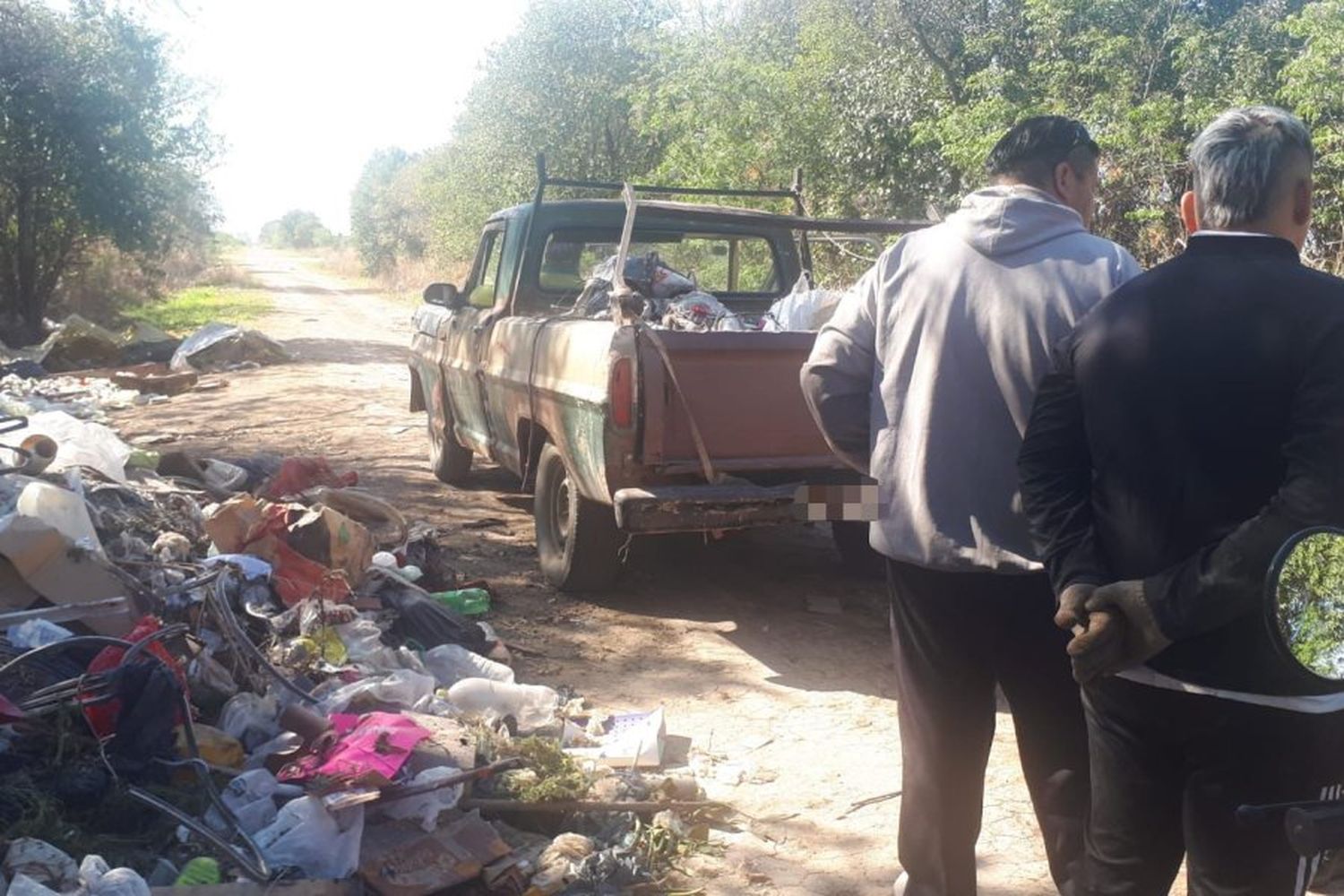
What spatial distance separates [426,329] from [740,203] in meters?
7.15

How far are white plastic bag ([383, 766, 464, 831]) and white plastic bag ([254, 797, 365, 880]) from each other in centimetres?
13

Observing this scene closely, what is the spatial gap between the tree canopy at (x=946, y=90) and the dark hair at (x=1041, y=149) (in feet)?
26.0

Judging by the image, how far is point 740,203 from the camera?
51.2 ft

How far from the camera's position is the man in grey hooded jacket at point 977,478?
106 inches

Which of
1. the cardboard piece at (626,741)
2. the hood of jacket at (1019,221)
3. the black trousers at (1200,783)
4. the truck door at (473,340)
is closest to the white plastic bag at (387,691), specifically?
the cardboard piece at (626,741)

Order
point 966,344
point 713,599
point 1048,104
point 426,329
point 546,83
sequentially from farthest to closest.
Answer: point 546,83 → point 1048,104 → point 426,329 → point 713,599 → point 966,344

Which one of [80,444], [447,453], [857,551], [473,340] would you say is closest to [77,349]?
[447,453]

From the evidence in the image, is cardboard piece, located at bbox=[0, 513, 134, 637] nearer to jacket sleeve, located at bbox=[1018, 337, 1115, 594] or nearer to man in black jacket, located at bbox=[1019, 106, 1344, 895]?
jacket sleeve, located at bbox=[1018, 337, 1115, 594]

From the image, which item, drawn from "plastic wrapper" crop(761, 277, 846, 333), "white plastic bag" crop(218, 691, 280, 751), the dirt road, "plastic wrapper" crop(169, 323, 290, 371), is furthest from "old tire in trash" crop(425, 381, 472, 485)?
"plastic wrapper" crop(169, 323, 290, 371)

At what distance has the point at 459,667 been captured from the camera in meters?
5.19

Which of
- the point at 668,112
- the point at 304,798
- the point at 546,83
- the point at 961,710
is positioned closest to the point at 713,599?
the point at 304,798

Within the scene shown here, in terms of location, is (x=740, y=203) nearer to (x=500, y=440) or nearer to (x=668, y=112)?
(x=668, y=112)

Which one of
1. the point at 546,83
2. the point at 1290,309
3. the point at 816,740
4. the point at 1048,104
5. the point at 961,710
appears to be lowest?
the point at 816,740

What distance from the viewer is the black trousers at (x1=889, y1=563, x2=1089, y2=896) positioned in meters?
2.71
